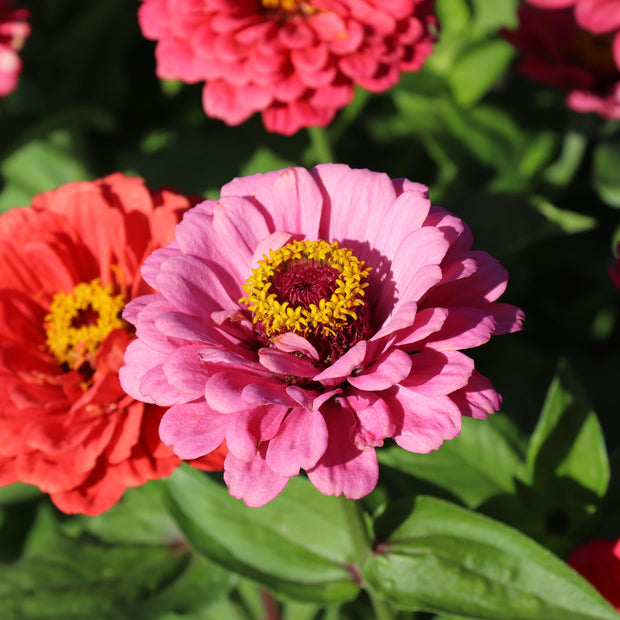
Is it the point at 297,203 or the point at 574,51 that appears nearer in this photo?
the point at 297,203

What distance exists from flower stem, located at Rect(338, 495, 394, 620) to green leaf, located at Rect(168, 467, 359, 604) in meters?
0.05

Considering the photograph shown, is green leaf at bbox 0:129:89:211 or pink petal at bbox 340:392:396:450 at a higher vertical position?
pink petal at bbox 340:392:396:450

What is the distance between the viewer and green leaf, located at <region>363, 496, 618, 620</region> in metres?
0.95

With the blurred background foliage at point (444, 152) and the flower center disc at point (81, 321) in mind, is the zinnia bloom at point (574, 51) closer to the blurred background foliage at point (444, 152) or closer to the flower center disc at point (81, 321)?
the blurred background foliage at point (444, 152)

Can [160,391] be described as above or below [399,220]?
below

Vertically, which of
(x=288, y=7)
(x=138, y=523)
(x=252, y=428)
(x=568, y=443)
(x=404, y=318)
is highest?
(x=288, y=7)

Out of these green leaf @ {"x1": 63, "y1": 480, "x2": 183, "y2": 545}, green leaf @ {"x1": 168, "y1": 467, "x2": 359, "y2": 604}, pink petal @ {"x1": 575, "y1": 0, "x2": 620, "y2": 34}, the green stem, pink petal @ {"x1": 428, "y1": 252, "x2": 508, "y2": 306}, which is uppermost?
pink petal @ {"x1": 575, "y1": 0, "x2": 620, "y2": 34}

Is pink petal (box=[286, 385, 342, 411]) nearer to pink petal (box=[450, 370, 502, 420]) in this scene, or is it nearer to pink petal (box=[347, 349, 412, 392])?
pink petal (box=[347, 349, 412, 392])

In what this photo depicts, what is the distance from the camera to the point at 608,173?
1696 mm

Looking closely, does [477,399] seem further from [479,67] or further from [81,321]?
[479,67]

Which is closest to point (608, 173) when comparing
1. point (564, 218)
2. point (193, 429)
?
point (564, 218)

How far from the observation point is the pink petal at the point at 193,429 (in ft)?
2.73

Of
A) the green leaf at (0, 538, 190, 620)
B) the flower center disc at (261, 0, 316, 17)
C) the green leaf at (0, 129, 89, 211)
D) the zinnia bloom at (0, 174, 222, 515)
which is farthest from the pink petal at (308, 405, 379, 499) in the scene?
the green leaf at (0, 129, 89, 211)

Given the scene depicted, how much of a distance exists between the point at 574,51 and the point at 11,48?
1.29 m
